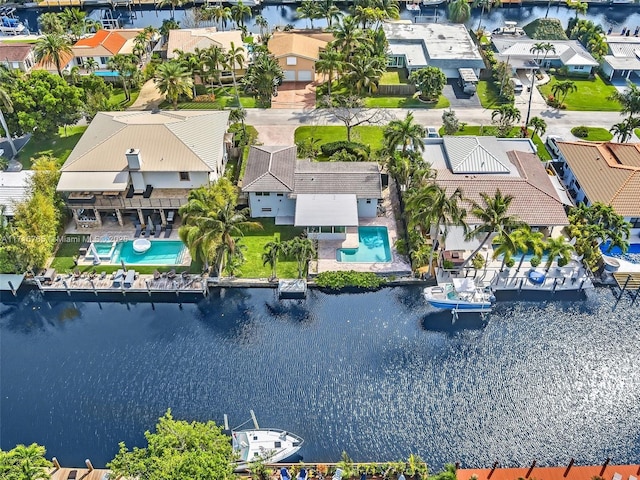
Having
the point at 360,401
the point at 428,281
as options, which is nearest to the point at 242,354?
the point at 360,401

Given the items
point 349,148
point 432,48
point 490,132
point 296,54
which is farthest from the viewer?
point 432,48

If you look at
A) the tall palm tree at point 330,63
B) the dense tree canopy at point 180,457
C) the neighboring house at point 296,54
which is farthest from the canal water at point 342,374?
the neighboring house at point 296,54

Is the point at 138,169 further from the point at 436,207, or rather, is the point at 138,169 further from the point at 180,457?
the point at 180,457

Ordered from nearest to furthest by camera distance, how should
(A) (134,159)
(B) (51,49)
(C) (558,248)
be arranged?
1. (C) (558,248)
2. (A) (134,159)
3. (B) (51,49)

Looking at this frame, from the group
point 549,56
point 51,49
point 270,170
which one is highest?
point 51,49

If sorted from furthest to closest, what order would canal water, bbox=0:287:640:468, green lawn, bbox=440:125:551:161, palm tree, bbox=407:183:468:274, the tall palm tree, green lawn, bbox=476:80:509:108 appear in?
1. green lawn, bbox=476:80:509:108
2. the tall palm tree
3. green lawn, bbox=440:125:551:161
4. palm tree, bbox=407:183:468:274
5. canal water, bbox=0:287:640:468

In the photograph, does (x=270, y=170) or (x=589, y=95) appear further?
(x=589, y=95)

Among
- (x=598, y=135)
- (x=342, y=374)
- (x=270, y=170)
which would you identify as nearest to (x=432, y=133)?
(x=598, y=135)

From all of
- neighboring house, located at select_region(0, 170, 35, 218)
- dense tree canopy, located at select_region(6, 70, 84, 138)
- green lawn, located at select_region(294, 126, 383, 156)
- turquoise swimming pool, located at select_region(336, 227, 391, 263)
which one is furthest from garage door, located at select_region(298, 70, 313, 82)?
neighboring house, located at select_region(0, 170, 35, 218)

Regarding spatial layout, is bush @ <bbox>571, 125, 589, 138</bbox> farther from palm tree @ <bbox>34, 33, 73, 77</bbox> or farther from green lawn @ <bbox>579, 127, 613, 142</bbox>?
palm tree @ <bbox>34, 33, 73, 77</bbox>
